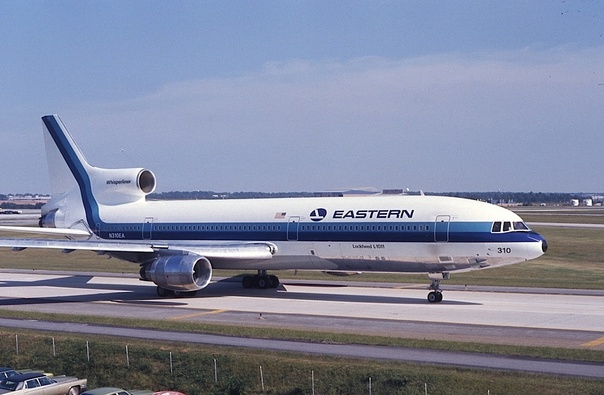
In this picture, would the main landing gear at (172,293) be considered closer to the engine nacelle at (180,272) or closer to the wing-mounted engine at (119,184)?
the engine nacelle at (180,272)

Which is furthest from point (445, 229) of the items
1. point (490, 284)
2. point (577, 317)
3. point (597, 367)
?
point (597, 367)

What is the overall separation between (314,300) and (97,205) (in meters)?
17.4

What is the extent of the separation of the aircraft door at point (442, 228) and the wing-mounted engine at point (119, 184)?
20913 mm

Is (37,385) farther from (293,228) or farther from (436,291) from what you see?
(436,291)

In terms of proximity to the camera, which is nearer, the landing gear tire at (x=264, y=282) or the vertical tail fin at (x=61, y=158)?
the landing gear tire at (x=264, y=282)

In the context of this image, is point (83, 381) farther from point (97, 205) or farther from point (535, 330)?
point (97, 205)

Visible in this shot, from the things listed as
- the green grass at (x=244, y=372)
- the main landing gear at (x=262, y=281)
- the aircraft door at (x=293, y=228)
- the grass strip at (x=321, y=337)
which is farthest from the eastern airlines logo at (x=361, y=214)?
the green grass at (x=244, y=372)

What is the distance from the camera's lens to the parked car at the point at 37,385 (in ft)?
71.1

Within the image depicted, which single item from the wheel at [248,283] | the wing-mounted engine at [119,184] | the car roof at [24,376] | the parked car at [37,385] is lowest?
the parked car at [37,385]

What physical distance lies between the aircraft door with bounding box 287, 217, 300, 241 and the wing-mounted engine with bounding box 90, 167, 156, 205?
12722mm

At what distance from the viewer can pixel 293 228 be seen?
4112cm

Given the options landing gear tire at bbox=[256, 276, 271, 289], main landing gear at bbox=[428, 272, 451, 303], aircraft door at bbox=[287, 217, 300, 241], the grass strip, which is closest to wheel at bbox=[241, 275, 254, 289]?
landing gear tire at bbox=[256, 276, 271, 289]

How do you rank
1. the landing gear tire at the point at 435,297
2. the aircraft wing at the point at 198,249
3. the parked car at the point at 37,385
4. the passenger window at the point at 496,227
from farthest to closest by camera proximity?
the aircraft wing at the point at 198,249, the landing gear tire at the point at 435,297, the passenger window at the point at 496,227, the parked car at the point at 37,385

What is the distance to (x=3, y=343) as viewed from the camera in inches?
1161
